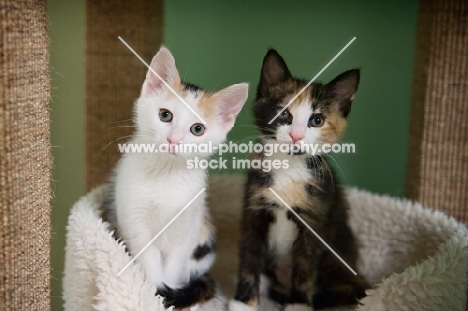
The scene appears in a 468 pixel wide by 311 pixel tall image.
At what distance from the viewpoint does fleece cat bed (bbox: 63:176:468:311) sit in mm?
938

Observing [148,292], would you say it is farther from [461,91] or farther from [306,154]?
[461,91]

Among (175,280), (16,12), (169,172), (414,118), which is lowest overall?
(175,280)

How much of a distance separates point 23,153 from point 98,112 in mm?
308

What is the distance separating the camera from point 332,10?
3.37 ft

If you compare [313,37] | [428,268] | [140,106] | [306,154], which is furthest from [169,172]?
[428,268]

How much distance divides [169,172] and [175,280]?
0.76 feet

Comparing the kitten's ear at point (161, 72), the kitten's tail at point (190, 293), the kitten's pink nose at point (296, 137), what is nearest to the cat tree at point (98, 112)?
the kitten's ear at point (161, 72)

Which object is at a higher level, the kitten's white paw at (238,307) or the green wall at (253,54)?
the green wall at (253,54)

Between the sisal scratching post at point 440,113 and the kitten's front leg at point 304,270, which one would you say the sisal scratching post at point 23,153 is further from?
the sisal scratching post at point 440,113

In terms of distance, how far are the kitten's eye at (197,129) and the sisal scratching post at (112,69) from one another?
0.17m

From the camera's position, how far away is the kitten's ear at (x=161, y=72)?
97 centimetres

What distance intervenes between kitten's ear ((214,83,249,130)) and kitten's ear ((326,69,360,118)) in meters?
0.17

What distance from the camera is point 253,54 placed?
41.9 inches

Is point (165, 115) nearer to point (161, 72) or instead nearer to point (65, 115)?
point (161, 72)
